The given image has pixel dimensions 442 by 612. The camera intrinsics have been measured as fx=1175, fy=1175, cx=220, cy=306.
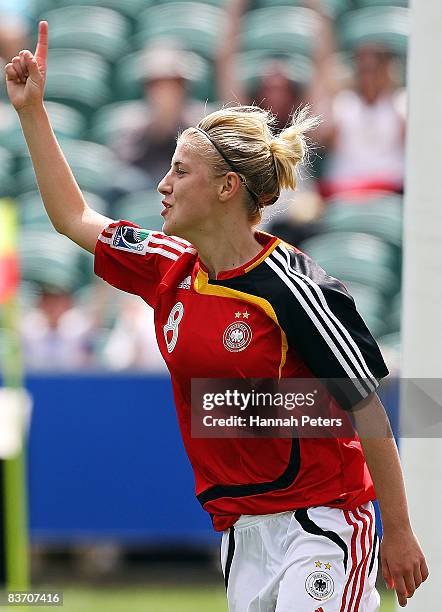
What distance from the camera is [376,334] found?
26.1 ft

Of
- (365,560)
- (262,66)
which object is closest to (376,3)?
(262,66)

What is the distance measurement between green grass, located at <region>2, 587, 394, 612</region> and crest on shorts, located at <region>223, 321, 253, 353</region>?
3.65 meters

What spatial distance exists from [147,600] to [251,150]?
4.00 meters

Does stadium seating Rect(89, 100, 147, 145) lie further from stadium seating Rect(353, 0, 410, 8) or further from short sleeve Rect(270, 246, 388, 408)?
short sleeve Rect(270, 246, 388, 408)

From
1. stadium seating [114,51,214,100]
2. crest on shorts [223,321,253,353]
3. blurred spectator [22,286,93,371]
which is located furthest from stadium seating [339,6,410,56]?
crest on shorts [223,321,253,353]

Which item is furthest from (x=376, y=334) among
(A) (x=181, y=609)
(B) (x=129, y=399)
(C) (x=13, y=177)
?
(C) (x=13, y=177)

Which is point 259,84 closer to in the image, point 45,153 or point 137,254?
point 45,153

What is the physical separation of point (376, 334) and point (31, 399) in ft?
8.01

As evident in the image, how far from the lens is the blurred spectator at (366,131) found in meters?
8.34

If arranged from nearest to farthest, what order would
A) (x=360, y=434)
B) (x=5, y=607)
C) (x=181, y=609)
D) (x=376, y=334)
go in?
(x=360, y=434) < (x=5, y=607) < (x=181, y=609) < (x=376, y=334)

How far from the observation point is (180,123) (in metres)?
8.24

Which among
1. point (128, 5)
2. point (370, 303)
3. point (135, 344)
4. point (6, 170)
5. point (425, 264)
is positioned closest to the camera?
point (425, 264)

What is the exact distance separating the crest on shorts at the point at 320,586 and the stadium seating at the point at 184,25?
6.73 metres

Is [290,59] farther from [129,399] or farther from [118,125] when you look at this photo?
[129,399]
